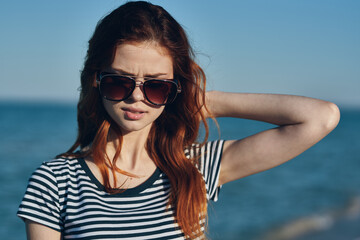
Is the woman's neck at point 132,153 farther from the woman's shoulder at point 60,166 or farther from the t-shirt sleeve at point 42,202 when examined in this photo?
the t-shirt sleeve at point 42,202

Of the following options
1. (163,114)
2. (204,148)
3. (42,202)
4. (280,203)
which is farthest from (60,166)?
(280,203)

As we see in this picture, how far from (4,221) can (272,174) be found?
36.7 ft

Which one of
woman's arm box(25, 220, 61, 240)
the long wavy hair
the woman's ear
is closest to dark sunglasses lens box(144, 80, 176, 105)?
the long wavy hair

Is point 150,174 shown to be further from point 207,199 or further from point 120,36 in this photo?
point 120,36

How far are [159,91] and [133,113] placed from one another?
180 mm

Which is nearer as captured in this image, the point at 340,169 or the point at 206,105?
the point at 206,105

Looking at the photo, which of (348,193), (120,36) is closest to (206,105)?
(120,36)

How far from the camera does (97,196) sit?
2.02m

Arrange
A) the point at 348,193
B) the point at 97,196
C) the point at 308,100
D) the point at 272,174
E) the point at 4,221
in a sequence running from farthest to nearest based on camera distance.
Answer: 1. the point at 272,174
2. the point at 348,193
3. the point at 4,221
4. the point at 308,100
5. the point at 97,196

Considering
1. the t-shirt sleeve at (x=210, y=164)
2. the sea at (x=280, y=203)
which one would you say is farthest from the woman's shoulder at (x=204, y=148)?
the sea at (x=280, y=203)

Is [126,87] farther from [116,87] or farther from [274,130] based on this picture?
[274,130]

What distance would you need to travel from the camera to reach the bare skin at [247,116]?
207 cm

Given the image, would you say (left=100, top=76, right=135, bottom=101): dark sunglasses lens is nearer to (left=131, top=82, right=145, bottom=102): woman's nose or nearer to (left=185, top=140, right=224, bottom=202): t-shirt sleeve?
(left=131, top=82, right=145, bottom=102): woman's nose

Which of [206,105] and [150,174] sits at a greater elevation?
[206,105]
